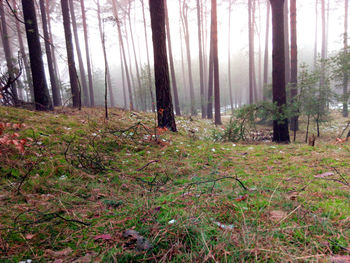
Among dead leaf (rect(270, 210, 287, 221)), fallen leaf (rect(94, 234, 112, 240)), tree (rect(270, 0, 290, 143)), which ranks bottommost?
dead leaf (rect(270, 210, 287, 221))

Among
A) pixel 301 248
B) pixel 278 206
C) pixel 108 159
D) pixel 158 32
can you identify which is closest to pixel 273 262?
pixel 301 248

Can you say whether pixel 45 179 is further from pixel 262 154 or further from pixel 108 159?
pixel 262 154

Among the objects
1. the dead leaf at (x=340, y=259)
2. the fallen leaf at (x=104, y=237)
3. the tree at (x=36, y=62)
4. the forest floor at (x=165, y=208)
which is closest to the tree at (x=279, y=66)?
the forest floor at (x=165, y=208)

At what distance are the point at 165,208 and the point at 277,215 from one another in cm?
89

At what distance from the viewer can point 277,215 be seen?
1.52 meters

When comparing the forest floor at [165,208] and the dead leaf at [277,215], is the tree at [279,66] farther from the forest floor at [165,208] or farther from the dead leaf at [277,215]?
the dead leaf at [277,215]

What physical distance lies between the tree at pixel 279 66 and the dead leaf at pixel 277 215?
204 inches

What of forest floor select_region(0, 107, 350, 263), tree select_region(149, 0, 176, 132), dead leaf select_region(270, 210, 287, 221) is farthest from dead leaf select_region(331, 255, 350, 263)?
tree select_region(149, 0, 176, 132)

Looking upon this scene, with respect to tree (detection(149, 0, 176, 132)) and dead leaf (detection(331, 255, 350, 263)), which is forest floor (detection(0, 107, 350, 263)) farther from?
tree (detection(149, 0, 176, 132))

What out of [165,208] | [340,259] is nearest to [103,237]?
[165,208]

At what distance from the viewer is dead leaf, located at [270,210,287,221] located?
1.46 metres

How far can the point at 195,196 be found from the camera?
1.92 m

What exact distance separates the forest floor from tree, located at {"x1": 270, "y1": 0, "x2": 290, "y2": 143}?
276 cm

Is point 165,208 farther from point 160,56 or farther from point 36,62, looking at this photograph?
point 36,62
